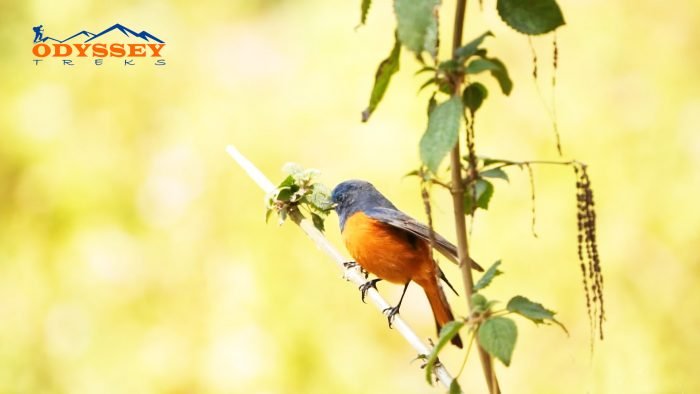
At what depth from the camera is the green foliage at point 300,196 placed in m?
0.84

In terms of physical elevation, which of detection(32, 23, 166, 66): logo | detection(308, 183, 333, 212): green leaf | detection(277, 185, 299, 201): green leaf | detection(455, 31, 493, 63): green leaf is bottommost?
detection(455, 31, 493, 63): green leaf

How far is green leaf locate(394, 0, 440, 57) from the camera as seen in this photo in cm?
48

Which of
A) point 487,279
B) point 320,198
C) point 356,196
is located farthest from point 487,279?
point 356,196

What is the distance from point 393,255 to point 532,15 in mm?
754

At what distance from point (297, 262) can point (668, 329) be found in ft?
3.18

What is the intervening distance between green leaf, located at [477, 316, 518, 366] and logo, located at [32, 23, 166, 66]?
2.10m

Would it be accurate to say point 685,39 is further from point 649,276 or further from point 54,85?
point 54,85

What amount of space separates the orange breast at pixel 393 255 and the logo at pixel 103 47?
1.42m

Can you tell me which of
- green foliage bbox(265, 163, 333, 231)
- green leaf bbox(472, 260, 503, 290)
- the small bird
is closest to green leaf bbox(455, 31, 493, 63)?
green leaf bbox(472, 260, 503, 290)

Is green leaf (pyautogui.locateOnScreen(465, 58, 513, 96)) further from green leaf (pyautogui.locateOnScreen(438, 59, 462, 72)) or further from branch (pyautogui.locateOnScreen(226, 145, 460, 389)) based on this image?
branch (pyautogui.locateOnScreen(226, 145, 460, 389))

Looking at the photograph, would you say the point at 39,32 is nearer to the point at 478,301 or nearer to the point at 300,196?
the point at 300,196

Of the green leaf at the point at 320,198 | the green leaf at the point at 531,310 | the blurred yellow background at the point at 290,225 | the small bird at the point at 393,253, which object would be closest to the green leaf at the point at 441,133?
the green leaf at the point at 531,310

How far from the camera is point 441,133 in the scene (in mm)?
507

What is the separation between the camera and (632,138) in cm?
228
